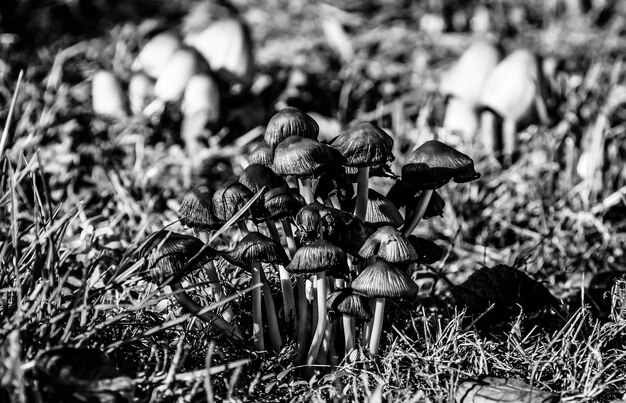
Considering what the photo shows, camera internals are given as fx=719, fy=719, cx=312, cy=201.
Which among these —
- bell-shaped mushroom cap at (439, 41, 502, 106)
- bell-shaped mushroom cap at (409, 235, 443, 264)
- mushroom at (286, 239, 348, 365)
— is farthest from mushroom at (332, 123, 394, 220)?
bell-shaped mushroom cap at (439, 41, 502, 106)

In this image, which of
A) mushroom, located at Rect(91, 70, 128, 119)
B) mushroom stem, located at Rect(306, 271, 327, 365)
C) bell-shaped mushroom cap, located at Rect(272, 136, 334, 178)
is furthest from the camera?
mushroom, located at Rect(91, 70, 128, 119)

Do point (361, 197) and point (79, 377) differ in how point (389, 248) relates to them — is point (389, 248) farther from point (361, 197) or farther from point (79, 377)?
point (79, 377)

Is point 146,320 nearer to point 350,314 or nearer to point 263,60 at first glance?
point 350,314

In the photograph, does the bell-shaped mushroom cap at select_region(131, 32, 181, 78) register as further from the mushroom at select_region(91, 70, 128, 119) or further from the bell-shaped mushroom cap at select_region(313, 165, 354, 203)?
the bell-shaped mushroom cap at select_region(313, 165, 354, 203)

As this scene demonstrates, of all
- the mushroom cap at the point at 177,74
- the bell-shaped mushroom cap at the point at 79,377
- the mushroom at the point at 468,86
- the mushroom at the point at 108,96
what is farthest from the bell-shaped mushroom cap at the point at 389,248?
the mushroom at the point at 108,96

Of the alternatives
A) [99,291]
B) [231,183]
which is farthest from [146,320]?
[231,183]
